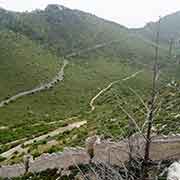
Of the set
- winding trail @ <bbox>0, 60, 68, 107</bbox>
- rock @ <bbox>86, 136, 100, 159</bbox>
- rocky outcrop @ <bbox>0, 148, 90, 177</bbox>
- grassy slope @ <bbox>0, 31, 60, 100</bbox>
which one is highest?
rock @ <bbox>86, 136, 100, 159</bbox>

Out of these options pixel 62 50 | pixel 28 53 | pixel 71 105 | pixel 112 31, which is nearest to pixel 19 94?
pixel 71 105

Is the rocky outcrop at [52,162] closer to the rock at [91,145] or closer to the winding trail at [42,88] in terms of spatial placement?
the rock at [91,145]

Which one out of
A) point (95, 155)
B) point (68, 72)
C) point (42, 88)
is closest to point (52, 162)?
point (95, 155)

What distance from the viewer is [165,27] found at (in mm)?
195375

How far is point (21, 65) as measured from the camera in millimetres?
87938

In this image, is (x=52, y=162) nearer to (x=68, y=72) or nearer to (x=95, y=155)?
(x=95, y=155)

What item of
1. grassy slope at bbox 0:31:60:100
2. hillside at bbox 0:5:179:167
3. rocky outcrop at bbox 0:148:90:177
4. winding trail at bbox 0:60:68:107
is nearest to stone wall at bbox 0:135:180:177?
rocky outcrop at bbox 0:148:90:177

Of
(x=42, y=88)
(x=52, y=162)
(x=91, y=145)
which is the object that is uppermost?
(x=91, y=145)

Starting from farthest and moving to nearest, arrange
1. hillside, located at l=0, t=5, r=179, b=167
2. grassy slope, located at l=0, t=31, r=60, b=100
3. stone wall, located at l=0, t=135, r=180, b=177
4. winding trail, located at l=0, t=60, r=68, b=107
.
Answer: grassy slope, located at l=0, t=31, r=60, b=100 → winding trail, located at l=0, t=60, r=68, b=107 → hillside, located at l=0, t=5, r=179, b=167 → stone wall, located at l=0, t=135, r=180, b=177

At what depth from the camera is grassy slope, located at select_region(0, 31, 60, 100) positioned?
3087 inches

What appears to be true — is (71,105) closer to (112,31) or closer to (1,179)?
(1,179)

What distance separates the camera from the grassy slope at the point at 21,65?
78.4 metres

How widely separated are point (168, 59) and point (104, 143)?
331ft

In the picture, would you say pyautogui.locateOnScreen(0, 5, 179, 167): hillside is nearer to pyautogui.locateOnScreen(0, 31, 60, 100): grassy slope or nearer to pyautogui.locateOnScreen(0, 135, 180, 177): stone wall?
pyautogui.locateOnScreen(0, 31, 60, 100): grassy slope
